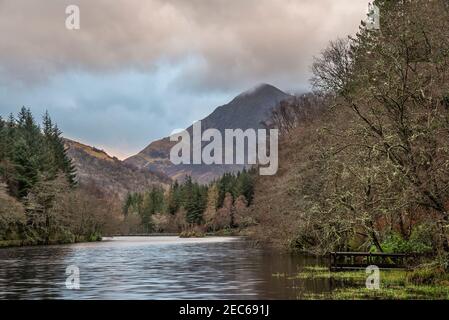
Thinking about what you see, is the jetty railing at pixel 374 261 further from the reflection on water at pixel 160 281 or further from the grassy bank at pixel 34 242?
the grassy bank at pixel 34 242

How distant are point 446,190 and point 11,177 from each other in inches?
3361

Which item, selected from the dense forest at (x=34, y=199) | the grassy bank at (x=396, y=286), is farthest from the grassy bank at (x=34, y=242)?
the grassy bank at (x=396, y=286)

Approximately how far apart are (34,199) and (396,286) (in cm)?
8018

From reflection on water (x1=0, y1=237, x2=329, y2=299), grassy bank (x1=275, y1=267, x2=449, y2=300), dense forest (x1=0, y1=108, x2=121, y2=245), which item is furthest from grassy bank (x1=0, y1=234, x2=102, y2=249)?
grassy bank (x1=275, y1=267, x2=449, y2=300)

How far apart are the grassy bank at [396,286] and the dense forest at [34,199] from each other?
63.2 meters

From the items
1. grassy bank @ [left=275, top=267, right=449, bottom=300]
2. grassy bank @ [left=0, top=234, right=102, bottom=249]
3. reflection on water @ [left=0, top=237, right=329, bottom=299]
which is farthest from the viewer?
grassy bank @ [left=0, top=234, right=102, bottom=249]

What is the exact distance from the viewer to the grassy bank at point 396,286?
26.7 m

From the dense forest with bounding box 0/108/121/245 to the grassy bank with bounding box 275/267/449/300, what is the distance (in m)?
63.2

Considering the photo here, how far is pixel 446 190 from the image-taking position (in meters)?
27.2

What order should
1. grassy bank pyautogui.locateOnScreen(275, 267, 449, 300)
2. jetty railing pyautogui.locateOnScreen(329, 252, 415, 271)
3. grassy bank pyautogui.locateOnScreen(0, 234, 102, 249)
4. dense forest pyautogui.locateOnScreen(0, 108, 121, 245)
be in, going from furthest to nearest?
1. dense forest pyautogui.locateOnScreen(0, 108, 121, 245)
2. grassy bank pyautogui.locateOnScreen(0, 234, 102, 249)
3. jetty railing pyautogui.locateOnScreen(329, 252, 415, 271)
4. grassy bank pyautogui.locateOnScreen(275, 267, 449, 300)

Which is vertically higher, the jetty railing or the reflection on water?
the jetty railing

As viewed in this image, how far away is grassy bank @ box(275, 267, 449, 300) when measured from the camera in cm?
2673

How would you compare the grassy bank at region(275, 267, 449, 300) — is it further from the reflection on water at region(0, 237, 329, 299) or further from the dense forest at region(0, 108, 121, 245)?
the dense forest at region(0, 108, 121, 245)
